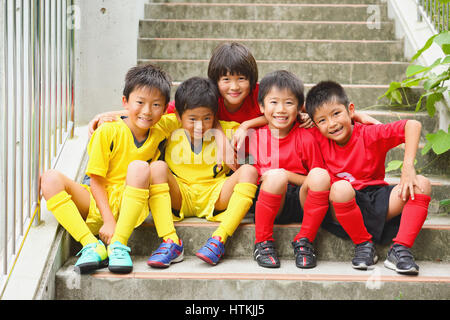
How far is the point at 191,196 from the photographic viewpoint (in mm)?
1816

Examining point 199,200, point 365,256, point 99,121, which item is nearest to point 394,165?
point 365,256

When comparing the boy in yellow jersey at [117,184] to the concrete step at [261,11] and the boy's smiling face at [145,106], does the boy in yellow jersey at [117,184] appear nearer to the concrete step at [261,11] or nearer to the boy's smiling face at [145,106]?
the boy's smiling face at [145,106]

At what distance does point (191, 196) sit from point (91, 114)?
101 cm

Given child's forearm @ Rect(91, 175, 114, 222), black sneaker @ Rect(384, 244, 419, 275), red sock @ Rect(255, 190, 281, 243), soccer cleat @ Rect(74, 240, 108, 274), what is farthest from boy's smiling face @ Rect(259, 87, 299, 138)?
soccer cleat @ Rect(74, 240, 108, 274)

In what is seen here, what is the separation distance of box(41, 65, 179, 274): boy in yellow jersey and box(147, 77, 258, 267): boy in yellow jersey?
3.4 inches

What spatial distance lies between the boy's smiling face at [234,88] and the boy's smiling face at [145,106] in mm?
304

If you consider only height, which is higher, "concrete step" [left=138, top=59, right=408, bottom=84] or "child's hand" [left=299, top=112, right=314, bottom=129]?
"concrete step" [left=138, top=59, right=408, bottom=84]

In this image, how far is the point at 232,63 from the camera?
1.92 m

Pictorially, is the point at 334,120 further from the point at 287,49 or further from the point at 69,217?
the point at 287,49

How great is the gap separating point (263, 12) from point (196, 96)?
1.89 m

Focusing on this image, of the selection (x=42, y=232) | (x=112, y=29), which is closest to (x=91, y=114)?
(x=112, y=29)

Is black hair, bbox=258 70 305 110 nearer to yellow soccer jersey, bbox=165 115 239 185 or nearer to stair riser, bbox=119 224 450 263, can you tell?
yellow soccer jersey, bbox=165 115 239 185

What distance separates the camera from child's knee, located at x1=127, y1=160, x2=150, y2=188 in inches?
62.0
